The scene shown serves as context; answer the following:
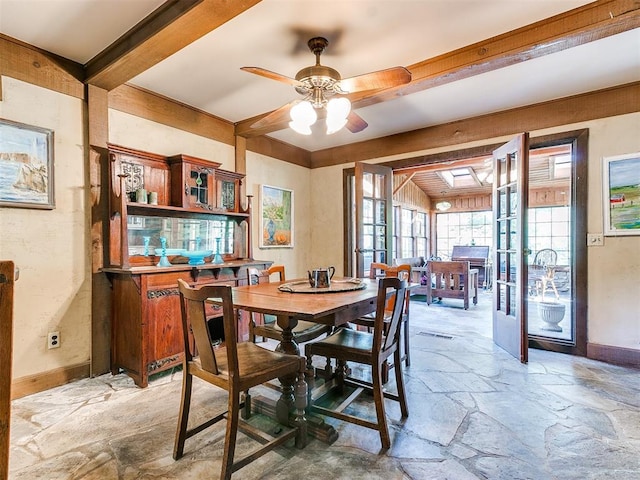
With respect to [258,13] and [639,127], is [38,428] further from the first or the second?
[639,127]

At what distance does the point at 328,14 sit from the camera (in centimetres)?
208

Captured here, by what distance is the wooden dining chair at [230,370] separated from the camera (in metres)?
1.48

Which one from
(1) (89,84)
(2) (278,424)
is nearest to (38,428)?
(2) (278,424)

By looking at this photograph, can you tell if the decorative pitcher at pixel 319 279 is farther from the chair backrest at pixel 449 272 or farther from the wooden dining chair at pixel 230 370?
the chair backrest at pixel 449 272

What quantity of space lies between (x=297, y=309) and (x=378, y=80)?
4.93 feet

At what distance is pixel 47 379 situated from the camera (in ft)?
8.36

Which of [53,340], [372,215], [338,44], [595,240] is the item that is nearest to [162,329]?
[53,340]

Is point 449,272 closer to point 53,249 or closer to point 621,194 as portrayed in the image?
point 621,194

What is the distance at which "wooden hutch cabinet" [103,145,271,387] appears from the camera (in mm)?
2660

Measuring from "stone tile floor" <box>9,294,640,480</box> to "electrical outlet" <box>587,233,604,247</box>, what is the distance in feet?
3.76

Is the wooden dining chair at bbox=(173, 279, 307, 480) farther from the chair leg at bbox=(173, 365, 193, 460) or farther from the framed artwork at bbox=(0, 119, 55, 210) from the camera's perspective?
the framed artwork at bbox=(0, 119, 55, 210)

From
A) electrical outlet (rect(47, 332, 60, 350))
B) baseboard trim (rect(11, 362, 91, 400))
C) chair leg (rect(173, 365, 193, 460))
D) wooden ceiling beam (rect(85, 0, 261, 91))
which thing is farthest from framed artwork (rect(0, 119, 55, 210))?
chair leg (rect(173, 365, 193, 460))

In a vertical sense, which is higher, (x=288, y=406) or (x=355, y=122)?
(x=355, y=122)

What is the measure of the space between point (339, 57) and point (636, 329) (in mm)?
3572
